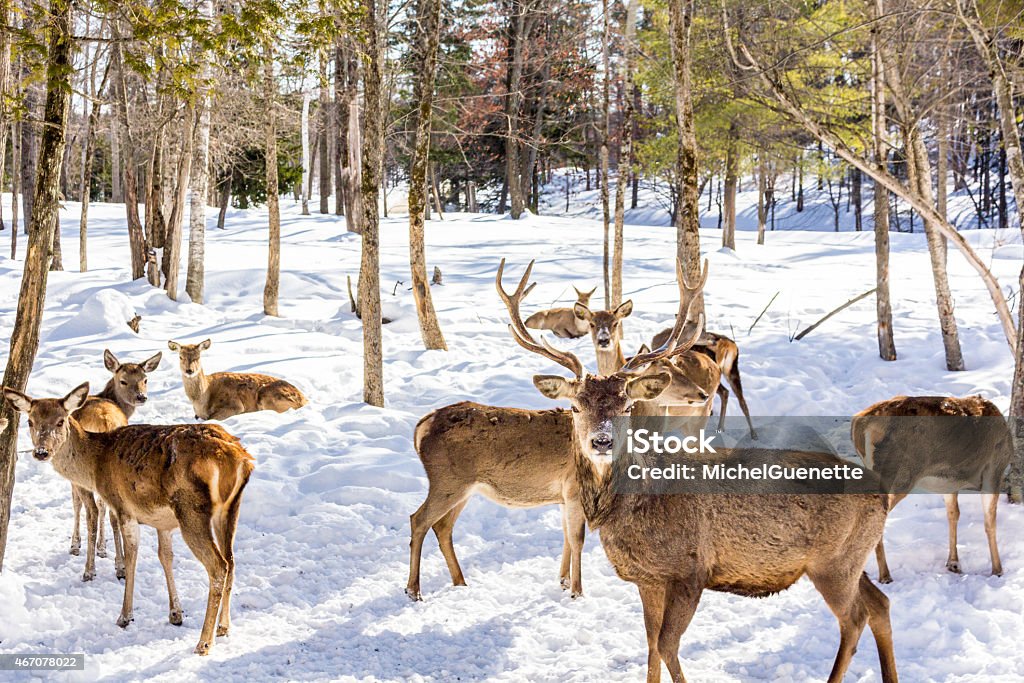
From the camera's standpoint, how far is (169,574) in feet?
18.8

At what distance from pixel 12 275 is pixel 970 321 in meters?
17.2

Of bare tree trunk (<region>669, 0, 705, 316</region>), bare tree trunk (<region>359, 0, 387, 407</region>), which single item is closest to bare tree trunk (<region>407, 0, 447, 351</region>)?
bare tree trunk (<region>359, 0, 387, 407</region>)

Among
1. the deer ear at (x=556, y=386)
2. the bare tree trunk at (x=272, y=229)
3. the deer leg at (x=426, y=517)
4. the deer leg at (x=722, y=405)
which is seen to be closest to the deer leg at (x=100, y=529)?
the deer leg at (x=426, y=517)

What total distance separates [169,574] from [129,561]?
0.26m

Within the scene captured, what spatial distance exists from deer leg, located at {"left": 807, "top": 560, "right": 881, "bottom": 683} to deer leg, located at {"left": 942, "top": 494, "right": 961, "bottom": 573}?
74.9 inches

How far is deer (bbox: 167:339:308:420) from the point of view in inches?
420

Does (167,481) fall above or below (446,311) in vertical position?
below

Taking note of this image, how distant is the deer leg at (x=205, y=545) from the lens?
541 cm

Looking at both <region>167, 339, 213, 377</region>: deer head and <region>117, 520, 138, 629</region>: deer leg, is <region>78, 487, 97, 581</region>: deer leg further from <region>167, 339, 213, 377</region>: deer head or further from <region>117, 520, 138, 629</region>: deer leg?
<region>167, 339, 213, 377</region>: deer head

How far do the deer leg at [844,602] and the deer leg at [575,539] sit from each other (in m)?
1.97

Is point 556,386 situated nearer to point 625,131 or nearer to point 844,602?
point 844,602

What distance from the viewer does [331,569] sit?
21.8ft

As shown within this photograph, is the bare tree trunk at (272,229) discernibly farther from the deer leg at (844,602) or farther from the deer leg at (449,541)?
the deer leg at (844,602)

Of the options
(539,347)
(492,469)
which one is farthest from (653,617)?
(492,469)
